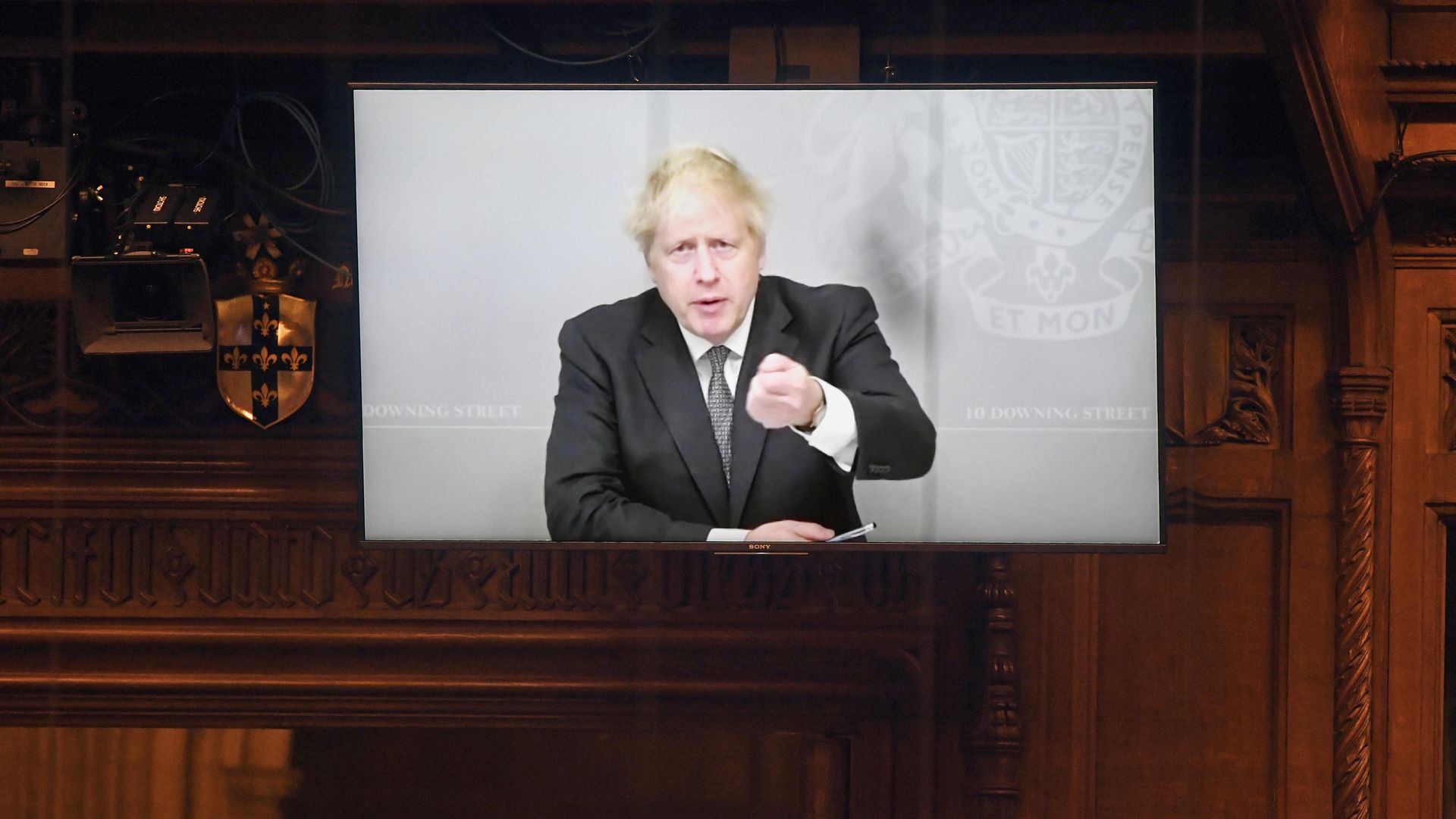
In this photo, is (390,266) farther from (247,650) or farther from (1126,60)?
(1126,60)

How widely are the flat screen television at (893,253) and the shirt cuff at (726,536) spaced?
5 cm

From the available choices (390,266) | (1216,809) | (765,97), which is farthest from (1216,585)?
(390,266)

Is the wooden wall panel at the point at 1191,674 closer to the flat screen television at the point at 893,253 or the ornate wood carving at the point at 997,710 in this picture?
the ornate wood carving at the point at 997,710

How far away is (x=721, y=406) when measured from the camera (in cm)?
277

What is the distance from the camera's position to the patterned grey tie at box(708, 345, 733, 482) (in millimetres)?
2744

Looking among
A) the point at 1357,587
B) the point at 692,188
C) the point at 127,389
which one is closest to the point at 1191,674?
the point at 1357,587

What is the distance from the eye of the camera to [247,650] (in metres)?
3.13

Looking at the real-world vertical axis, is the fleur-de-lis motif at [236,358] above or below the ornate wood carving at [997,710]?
above

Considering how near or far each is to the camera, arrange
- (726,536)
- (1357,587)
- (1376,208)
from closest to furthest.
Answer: (726,536) < (1376,208) < (1357,587)

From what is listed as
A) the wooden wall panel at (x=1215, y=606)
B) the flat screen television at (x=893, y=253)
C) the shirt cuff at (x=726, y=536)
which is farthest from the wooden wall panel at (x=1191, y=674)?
the shirt cuff at (x=726, y=536)

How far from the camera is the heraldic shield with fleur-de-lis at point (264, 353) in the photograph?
3.10 m

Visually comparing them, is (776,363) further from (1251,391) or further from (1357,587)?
(1357,587)

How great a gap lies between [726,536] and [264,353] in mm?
1329

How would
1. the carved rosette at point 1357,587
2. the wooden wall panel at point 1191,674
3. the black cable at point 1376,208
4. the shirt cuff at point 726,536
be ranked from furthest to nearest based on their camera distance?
the wooden wall panel at point 1191,674, the carved rosette at point 1357,587, the black cable at point 1376,208, the shirt cuff at point 726,536
